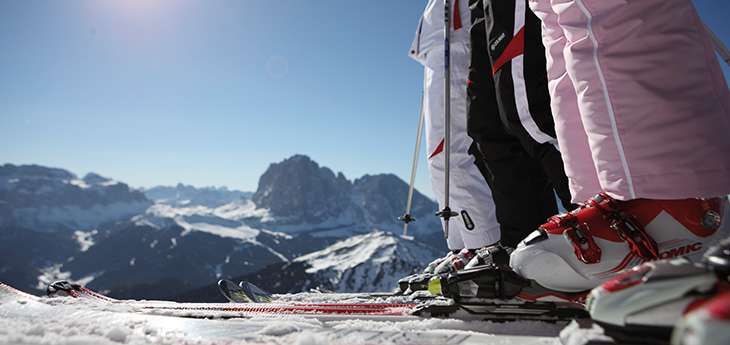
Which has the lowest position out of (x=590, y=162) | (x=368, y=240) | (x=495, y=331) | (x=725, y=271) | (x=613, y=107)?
(x=368, y=240)

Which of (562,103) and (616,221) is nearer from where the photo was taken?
(616,221)

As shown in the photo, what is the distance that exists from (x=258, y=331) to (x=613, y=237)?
1295 mm

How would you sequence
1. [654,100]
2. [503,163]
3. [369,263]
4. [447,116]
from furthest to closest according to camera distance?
1. [369,263]
2. [447,116]
3. [503,163]
4. [654,100]

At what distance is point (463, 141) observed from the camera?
15.0 feet

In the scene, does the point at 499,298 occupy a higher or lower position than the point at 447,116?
lower

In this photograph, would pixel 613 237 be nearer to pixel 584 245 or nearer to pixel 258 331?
pixel 584 245

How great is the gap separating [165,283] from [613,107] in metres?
150

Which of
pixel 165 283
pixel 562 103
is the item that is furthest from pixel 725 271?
pixel 165 283

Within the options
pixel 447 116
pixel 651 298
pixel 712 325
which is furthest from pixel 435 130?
pixel 712 325

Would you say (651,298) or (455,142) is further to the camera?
(455,142)

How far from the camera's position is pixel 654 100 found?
1.42 metres

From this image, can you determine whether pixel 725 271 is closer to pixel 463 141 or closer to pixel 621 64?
pixel 621 64

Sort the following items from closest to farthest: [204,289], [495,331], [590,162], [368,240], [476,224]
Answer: [495,331]
[590,162]
[476,224]
[204,289]
[368,240]

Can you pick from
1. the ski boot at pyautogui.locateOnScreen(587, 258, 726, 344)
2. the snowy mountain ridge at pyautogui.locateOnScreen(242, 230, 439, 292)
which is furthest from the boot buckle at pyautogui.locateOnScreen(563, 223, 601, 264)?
the snowy mountain ridge at pyautogui.locateOnScreen(242, 230, 439, 292)
